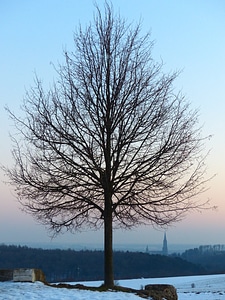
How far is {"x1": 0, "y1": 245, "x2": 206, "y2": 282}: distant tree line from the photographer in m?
48.7

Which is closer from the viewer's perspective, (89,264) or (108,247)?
(108,247)

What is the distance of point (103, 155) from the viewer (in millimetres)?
18406

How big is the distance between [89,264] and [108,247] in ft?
155

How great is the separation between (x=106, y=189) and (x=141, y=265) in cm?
6220

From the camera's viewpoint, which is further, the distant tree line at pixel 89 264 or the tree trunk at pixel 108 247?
the distant tree line at pixel 89 264

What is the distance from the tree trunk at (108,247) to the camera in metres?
17.7

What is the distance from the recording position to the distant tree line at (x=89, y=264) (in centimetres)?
4869

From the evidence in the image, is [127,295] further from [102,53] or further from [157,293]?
[102,53]

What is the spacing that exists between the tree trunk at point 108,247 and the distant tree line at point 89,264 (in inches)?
873

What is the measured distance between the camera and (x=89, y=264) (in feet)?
210

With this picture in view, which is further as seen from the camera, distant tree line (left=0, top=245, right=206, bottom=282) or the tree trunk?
distant tree line (left=0, top=245, right=206, bottom=282)

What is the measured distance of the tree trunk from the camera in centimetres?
1767

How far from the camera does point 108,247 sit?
17844 mm

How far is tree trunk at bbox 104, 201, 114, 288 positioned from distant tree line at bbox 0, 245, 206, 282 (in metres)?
22.2
